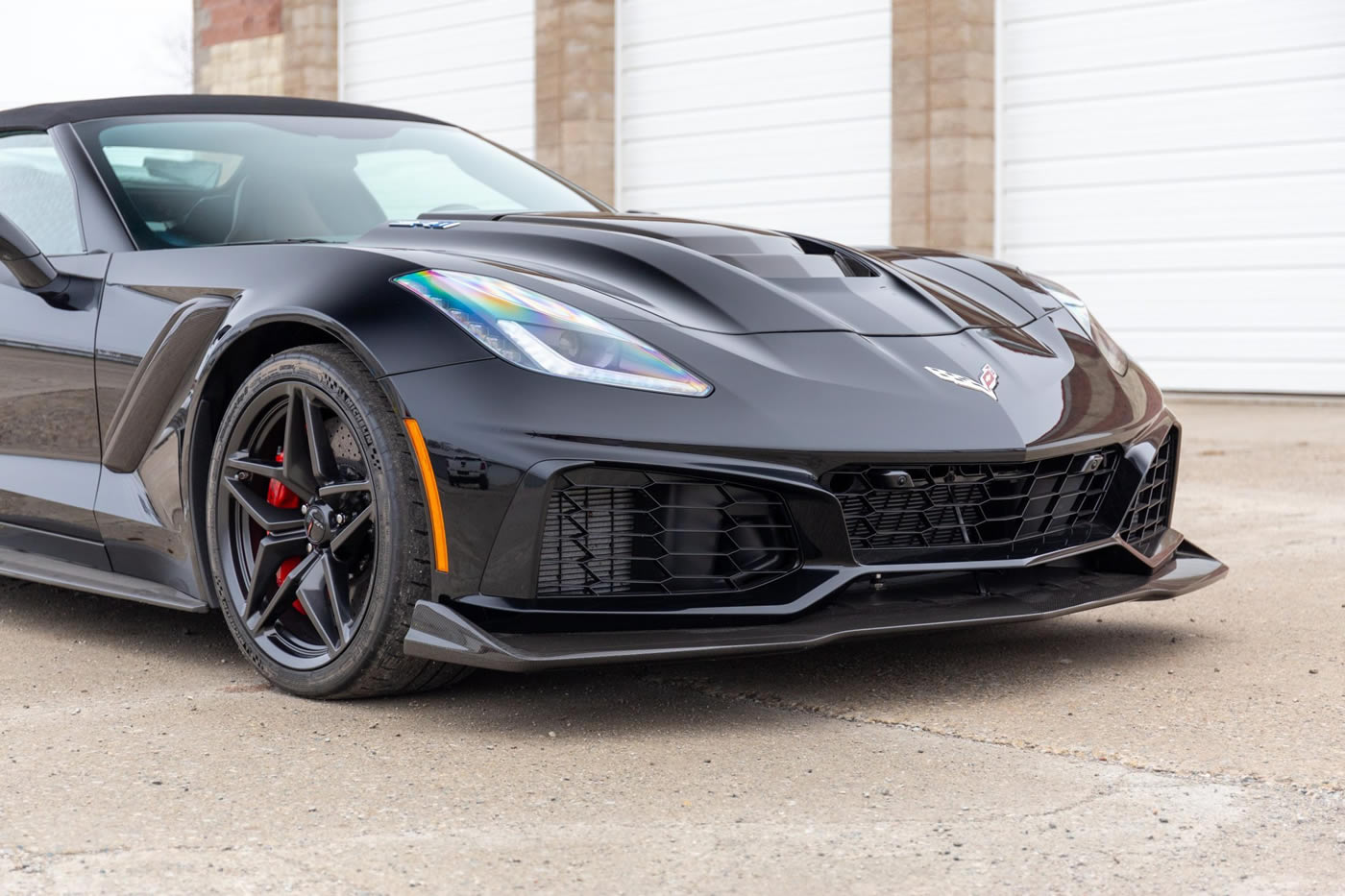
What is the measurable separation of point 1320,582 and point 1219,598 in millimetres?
361

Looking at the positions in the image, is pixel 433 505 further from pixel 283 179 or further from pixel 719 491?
pixel 283 179

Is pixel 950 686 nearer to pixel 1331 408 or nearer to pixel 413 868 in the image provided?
pixel 413 868

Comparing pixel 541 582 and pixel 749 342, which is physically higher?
pixel 749 342

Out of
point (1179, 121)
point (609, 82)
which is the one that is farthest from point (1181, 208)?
point (609, 82)

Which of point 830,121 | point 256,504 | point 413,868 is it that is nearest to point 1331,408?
point 830,121

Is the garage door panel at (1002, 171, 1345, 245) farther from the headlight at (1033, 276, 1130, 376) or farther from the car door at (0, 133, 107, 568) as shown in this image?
the car door at (0, 133, 107, 568)

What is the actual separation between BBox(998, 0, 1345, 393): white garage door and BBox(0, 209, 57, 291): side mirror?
9.20 meters

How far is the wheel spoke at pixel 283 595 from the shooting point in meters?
2.96

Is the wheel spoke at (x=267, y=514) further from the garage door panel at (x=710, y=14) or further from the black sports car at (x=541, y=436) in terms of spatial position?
the garage door panel at (x=710, y=14)

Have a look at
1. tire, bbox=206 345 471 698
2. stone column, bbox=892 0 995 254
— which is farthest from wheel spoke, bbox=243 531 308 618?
stone column, bbox=892 0 995 254

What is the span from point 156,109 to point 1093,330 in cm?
233

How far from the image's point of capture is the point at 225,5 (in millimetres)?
18734

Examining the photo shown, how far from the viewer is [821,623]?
108 inches

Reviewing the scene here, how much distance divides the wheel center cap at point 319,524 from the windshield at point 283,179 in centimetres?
91
